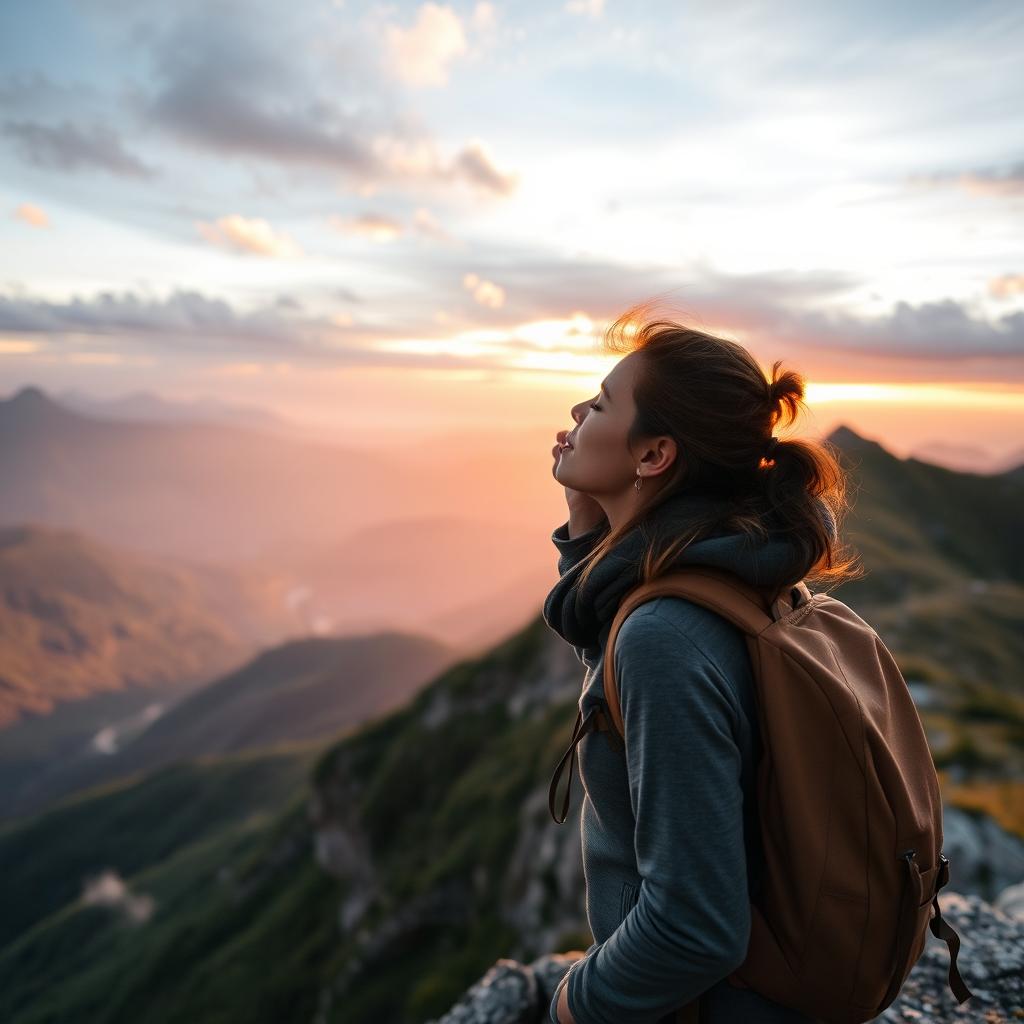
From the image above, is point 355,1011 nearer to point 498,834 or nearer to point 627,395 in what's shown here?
point 498,834

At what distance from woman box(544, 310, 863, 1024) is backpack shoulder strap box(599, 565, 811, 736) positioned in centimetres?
5

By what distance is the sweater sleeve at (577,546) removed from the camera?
3.79 meters

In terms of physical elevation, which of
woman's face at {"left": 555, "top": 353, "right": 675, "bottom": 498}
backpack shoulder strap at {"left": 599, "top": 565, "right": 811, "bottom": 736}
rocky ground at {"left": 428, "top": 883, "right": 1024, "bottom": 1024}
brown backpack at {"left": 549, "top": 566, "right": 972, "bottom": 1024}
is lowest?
rocky ground at {"left": 428, "top": 883, "right": 1024, "bottom": 1024}

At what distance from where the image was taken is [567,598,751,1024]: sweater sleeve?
276 cm

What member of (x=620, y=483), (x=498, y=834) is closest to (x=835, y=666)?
(x=620, y=483)

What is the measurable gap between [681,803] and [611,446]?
150cm

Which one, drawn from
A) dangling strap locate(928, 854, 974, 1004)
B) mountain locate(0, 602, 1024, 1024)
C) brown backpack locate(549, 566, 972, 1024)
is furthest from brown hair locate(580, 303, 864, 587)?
mountain locate(0, 602, 1024, 1024)

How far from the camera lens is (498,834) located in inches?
1329

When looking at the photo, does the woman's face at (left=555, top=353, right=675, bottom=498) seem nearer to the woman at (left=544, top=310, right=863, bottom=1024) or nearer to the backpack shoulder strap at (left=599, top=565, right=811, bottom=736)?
the woman at (left=544, top=310, right=863, bottom=1024)

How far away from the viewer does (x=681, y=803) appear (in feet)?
→ 9.16

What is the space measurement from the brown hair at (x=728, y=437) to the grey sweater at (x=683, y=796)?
386mm

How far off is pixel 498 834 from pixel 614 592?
110 feet

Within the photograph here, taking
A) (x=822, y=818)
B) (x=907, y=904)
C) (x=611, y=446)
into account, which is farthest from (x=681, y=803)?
(x=611, y=446)

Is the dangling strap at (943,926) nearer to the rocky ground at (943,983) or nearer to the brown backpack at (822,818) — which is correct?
the brown backpack at (822,818)
